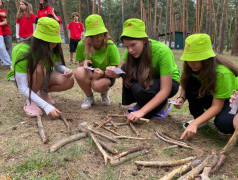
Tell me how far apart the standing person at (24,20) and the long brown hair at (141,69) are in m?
4.11

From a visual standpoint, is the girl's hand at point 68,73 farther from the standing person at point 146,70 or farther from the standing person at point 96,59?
the standing person at point 146,70

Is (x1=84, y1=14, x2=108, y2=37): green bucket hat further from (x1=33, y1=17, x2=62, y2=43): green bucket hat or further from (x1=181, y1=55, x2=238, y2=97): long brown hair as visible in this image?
(x1=181, y1=55, x2=238, y2=97): long brown hair

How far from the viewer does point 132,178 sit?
5.47 ft

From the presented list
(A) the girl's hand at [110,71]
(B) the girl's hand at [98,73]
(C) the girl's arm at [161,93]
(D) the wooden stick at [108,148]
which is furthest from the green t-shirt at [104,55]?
(D) the wooden stick at [108,148]

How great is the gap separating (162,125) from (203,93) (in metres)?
0.66

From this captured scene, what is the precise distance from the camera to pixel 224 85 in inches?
82.2

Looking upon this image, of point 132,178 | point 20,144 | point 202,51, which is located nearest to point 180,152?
point 132,178

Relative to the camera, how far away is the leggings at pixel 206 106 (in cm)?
219

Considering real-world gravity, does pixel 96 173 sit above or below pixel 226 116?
below

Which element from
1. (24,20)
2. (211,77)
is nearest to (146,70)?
(211,77)

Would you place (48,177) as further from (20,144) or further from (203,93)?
(203,93)

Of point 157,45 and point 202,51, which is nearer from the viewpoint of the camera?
point 202,51

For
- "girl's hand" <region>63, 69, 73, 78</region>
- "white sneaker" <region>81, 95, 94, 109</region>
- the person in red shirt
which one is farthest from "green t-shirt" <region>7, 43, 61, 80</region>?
the person in red shirt

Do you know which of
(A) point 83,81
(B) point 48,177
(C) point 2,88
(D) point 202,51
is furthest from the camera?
(C) point 2,88
